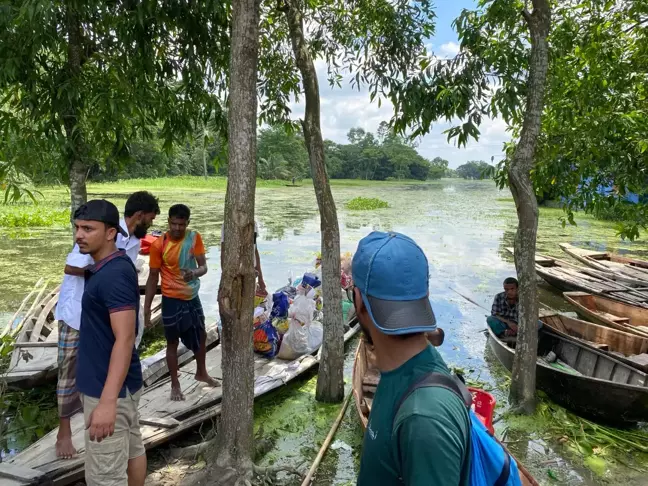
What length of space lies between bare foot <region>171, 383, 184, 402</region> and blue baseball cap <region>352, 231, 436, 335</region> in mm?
3657

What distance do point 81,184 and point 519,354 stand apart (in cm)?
426

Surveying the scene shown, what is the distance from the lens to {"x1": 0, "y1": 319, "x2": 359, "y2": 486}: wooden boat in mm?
3018

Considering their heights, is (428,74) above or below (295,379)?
above

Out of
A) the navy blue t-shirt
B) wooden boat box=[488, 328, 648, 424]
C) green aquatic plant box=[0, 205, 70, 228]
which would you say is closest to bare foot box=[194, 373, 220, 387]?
the navy blue t-shirt

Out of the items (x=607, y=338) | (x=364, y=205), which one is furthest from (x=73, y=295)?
(x=364, y=205)

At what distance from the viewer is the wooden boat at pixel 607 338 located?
5469 millimetres

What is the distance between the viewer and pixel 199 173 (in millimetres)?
50969

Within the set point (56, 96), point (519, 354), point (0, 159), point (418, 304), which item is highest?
point (56, 96)

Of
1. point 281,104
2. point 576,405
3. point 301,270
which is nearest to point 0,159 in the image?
point 281,104

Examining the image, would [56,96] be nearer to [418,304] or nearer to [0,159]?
[0,159]

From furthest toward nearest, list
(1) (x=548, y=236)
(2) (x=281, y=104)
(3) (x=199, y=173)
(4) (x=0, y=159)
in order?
(3) (x=199, y=173) < (1) (x=548, y=236) < (2) (x=281, y=104) < (4) (x=0, y=159)

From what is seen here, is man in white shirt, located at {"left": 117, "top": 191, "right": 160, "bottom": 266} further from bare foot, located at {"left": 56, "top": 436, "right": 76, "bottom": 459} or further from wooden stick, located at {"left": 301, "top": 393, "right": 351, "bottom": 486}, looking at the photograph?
wooden stick, located at {"left": 301, "top": 393, "right": 351, "bottom": 486}

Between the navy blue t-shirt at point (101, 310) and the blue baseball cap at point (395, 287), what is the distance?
1.55m

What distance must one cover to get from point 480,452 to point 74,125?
12.5 feet
